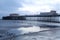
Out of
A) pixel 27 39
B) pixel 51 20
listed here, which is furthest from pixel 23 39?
pixel 51 20

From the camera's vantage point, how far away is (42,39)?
6.90m

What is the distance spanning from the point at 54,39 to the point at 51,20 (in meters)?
16.2

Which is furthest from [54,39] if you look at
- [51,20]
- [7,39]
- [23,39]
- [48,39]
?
[51,20]

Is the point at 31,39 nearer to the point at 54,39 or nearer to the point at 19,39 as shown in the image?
the point at 19,39

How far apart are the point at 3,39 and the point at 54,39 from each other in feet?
8.68

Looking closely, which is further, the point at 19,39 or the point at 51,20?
the point at 51,20

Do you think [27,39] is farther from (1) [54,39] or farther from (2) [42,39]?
(1) [54,39]

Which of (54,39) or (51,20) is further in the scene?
(51,20)

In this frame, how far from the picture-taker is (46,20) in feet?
70.3

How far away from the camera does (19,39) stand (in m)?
6.77

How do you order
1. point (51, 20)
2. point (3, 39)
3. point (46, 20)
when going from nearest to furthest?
point (3, 39) < point (46, 20) < point (51, 20)

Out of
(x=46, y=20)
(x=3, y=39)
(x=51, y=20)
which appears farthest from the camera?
(x=51, y=20)

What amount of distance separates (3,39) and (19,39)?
801 millimetres

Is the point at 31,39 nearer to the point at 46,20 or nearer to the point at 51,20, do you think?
the point at 46,20
